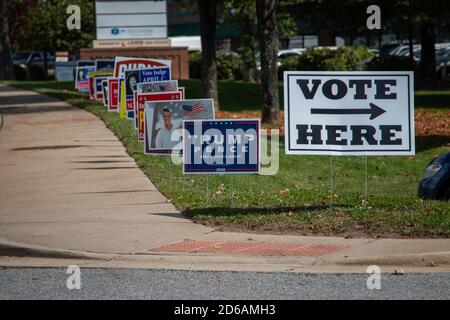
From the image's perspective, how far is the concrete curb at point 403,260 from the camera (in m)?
9.32

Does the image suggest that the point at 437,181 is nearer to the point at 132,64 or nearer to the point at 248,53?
the point at 132,64

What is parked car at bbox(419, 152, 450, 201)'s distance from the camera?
491 inches

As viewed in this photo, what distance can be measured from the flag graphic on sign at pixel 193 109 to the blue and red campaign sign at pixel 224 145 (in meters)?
2.54

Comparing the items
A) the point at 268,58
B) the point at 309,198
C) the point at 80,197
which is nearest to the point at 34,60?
the point at 268,58

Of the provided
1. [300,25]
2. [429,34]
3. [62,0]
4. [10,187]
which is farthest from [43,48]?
[10,187]

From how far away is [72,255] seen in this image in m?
9.79

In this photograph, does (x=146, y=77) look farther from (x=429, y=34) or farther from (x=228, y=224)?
(x=429, y=34)

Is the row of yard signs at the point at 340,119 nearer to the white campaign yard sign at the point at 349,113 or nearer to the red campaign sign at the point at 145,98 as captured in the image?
the white campaign yard sign at the point at 349,113

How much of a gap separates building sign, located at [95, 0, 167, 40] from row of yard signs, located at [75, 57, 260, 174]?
1905cm

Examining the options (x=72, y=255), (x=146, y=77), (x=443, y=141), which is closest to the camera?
(x=72, y=255)

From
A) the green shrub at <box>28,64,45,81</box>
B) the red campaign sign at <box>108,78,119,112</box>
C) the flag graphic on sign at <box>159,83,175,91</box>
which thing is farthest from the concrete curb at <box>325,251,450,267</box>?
the green shrub at <box>28,64,45,81</box>

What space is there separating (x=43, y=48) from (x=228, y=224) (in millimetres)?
46209

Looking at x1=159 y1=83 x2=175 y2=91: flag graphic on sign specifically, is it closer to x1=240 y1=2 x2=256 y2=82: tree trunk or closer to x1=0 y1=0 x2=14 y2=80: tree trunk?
x1=240 y1=2 x2=256 y2=82: tree trunk

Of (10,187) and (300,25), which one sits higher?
(300,25)
